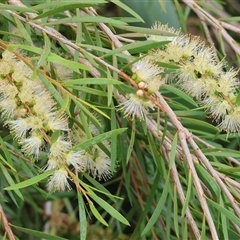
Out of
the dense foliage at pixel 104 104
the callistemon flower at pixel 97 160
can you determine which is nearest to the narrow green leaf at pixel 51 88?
the dense foliage at pixel 104 104

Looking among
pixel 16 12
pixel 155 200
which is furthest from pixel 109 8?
pixel 16 12

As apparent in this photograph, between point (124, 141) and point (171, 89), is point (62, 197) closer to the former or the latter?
point (124, 141)

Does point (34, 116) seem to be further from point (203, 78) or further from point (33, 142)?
point (203, 78)

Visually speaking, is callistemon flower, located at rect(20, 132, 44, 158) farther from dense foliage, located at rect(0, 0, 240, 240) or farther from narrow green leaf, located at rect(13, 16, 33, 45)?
narrow green leaf, located at rect(13, 16, 33, 45)

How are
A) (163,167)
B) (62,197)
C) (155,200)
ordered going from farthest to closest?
(62,197) → (155,200) → (163,167)

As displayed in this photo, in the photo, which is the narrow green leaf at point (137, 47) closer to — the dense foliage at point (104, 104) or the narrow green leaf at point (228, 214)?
the dense foliage at point (104, 104)

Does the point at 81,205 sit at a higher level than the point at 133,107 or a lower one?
lower

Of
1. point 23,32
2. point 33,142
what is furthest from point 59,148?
point 23,32

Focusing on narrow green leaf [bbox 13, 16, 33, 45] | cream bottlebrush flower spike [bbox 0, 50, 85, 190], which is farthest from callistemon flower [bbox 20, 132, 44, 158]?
Answer: narrow green leaf [bbox 13, 16, 33, 45]
